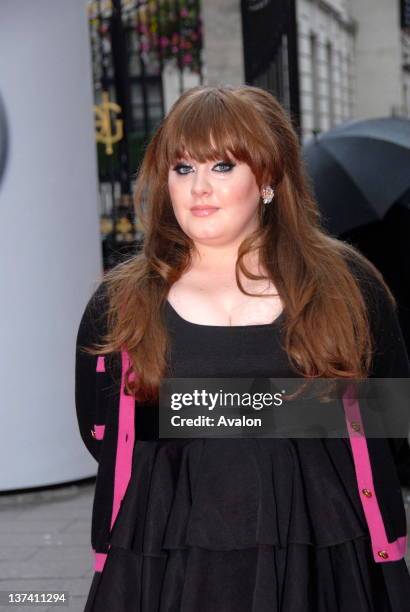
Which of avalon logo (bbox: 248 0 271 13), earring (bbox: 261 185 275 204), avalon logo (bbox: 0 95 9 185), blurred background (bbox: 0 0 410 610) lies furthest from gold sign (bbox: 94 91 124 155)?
earring (bbox: 261 185 275 204)

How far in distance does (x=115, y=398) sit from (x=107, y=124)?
499 centimetres

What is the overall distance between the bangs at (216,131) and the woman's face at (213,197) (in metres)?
0.03

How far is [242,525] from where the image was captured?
2.37m

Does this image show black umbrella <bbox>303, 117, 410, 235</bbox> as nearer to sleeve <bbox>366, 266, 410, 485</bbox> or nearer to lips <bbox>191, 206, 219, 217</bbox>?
sleeve <bbox>366, 266, 410, 485</bbox>

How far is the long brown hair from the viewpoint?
244cm

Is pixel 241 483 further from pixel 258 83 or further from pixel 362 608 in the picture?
pixel 258 83

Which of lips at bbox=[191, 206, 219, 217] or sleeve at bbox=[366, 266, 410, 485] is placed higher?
lips at bbox=[191, 206, 219, 217]

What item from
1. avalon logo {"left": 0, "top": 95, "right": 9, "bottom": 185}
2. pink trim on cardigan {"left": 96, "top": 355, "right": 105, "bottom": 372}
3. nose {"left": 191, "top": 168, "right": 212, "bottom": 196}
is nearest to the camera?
nose {"left": 191, "top": 168, "right": 212, "bottom": 196}

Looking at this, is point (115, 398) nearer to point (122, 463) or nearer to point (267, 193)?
point (122, 463)

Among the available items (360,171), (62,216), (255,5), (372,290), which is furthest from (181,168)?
(255,5)

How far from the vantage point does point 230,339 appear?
2479 mm

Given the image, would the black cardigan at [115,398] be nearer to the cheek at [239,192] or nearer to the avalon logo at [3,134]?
A: the cheek at [239,192]

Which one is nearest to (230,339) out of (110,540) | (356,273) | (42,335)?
(356,273)

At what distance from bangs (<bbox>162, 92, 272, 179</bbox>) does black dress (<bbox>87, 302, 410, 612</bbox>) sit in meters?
0.40
